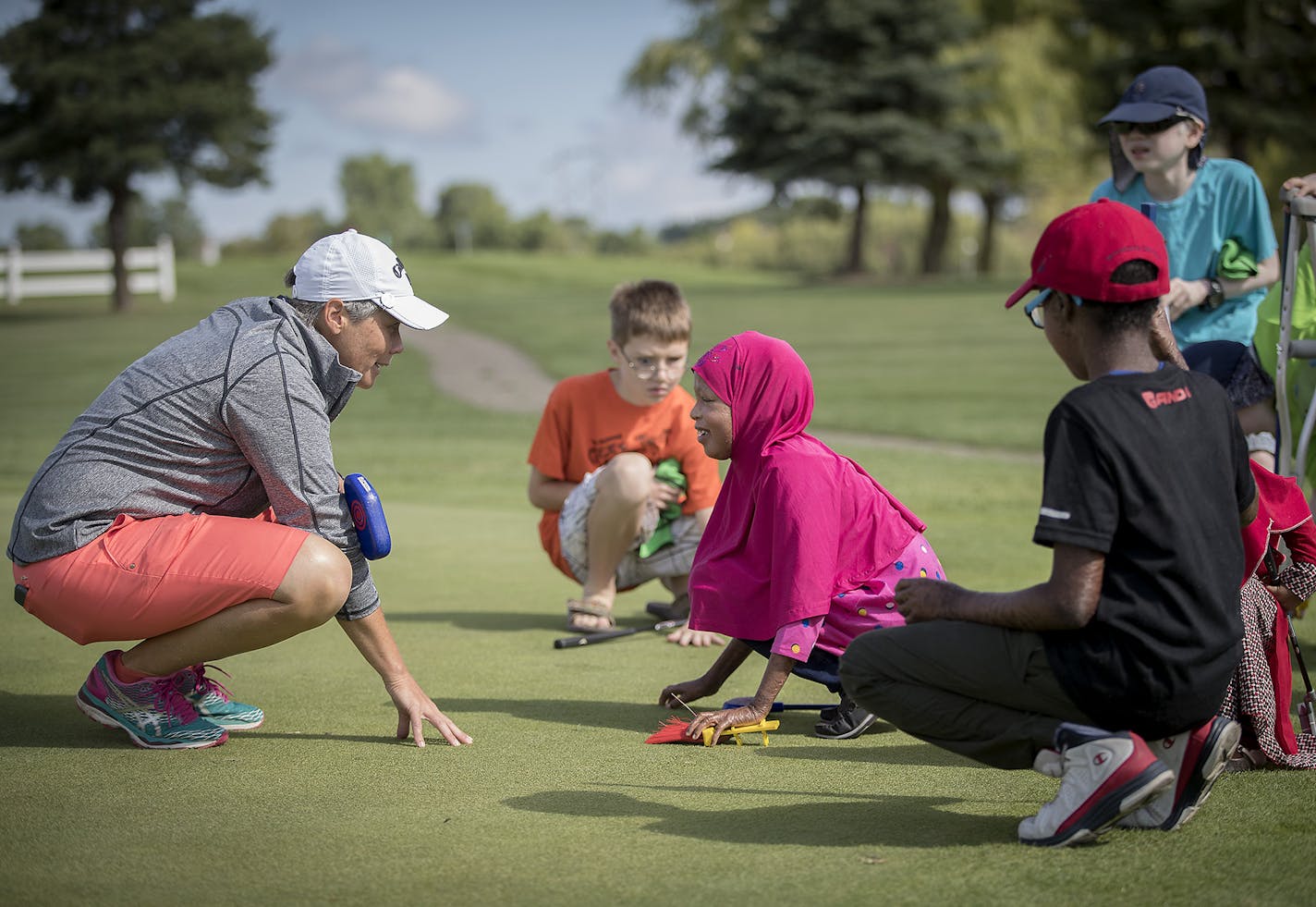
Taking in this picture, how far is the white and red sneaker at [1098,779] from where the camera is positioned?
2715 millimetres

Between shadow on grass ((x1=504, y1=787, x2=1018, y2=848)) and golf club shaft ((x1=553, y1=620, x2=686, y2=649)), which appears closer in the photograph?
shadow on grass ((x1=504, y1=787, x2=1018, y2=848))

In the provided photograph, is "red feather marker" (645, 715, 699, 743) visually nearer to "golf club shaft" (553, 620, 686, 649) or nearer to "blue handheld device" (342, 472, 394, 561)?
"blue handheld device" (342, 472, 394, 561)

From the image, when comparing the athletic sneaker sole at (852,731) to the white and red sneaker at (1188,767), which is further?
the athletic sneaker sole at (852,731)

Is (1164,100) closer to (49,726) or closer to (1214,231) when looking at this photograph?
(1214,231)

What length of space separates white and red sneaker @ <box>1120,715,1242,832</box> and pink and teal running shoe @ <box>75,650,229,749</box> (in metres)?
2.50

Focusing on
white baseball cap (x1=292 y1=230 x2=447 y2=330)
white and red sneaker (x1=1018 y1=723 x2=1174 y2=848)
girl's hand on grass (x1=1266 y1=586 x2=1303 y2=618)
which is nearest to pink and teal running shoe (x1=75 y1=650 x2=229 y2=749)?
white baseball cap (x1=292 y1=230 x2=447 y2=330)

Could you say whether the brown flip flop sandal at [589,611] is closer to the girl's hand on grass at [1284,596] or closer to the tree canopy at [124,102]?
the girl's hand on grass at [1284,596]

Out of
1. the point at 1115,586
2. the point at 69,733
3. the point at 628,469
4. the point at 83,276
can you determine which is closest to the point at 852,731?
the point at 1115,586

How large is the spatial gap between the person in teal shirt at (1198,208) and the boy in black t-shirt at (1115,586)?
2656 mm

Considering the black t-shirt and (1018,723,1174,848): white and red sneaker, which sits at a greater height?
the black t-shirt

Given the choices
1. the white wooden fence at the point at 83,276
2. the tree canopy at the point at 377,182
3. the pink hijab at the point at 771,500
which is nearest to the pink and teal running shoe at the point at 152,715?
the pink hijab at the point at 771,500

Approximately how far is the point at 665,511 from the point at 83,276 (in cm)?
4180

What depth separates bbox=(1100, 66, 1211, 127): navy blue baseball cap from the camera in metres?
5.24

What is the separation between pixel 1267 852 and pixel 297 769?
2.36 metres
